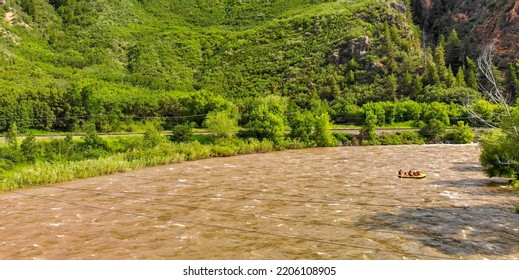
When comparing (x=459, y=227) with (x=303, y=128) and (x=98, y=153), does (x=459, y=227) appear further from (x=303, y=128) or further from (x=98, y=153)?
(x=303, y=128)

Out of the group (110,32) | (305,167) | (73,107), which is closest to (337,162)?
(305,167)

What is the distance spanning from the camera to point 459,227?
2683 cm

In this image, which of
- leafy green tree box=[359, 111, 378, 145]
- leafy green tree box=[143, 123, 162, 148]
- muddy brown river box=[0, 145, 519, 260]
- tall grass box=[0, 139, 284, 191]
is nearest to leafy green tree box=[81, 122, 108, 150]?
tall grass box=[0, 139, 284, 191]

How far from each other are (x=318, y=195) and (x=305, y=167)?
1825cm

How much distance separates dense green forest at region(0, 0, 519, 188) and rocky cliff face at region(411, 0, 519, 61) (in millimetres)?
6584

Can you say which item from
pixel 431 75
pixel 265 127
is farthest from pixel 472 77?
pixel 265 127

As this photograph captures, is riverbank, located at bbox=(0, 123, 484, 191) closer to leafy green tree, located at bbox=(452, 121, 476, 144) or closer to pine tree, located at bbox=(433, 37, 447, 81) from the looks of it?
leafy green tree, located at bbox=(452, 121, 476, 144)

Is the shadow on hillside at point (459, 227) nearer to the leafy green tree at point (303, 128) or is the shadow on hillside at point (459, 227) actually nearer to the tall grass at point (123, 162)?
the tall grass at point (123, 162)

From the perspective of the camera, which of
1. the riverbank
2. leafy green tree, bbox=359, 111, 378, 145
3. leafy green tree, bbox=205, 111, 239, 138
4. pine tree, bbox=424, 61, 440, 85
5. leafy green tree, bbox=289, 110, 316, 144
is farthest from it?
pine tree, bbox=424, 61, 440, 85

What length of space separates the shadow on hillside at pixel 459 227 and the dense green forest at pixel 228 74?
37303mm

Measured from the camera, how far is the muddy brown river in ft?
76.5

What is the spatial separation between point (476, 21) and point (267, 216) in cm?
15780
